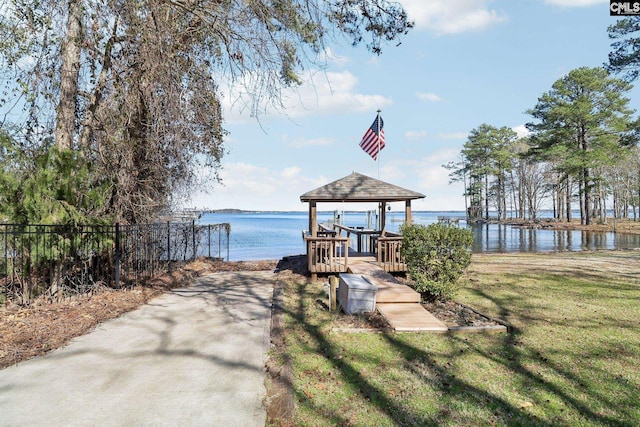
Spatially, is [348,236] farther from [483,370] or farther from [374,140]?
[483,370]

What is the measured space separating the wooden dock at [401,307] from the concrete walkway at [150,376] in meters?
2.14

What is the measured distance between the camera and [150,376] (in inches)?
145

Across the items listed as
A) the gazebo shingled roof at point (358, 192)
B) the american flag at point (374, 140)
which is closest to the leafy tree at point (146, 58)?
the gazebo shingled roof at point (358, 192)

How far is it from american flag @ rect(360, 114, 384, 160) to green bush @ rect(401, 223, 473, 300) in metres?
6.15

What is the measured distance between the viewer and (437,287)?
21.5ft

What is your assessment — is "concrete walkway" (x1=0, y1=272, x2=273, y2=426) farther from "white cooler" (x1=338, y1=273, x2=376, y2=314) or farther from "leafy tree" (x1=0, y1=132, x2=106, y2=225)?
"leafy tree" (x1=0, y1=132, x2=106, y2=225)

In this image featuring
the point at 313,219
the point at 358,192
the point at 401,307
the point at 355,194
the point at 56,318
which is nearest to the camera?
the point at 56,318

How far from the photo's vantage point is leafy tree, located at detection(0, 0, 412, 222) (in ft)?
15.5

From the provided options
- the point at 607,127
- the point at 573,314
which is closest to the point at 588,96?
the point at 607,127

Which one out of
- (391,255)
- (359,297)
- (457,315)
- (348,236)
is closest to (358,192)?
(348,236)

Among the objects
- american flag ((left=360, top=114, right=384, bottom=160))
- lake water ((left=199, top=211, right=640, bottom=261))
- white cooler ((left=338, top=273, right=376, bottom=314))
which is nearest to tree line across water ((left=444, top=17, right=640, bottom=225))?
lake water ((left=199, top=211, right=640, bottom=261))

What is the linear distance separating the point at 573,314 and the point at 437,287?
2337 millimetres

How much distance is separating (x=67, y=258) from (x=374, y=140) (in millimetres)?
9792

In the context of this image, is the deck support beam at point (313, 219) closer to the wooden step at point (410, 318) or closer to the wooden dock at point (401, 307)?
the wooden dock at point (401, 307)
